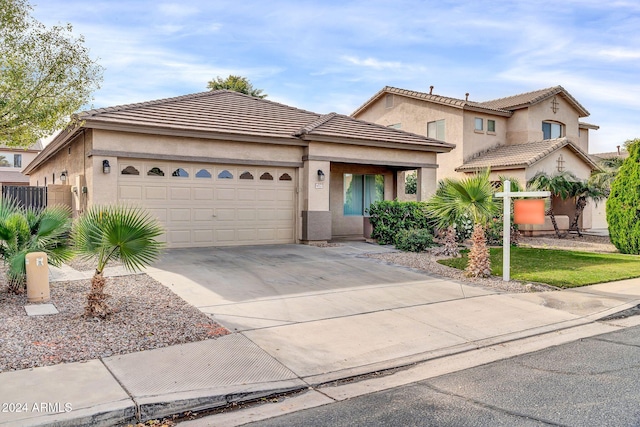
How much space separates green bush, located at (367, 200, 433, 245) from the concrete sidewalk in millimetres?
4413

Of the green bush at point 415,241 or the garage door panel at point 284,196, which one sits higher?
the garage door panel at point 284,196

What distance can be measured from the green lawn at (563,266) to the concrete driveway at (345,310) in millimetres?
2118

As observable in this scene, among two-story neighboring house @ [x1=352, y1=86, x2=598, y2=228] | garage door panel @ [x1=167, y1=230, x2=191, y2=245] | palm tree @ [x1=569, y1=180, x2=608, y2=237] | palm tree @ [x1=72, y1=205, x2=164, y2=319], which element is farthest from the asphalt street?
two-story neighboring house @ [x1=352, y1=86, x2=598, y2=228]

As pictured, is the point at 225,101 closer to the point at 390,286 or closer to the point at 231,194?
the point at 231,194

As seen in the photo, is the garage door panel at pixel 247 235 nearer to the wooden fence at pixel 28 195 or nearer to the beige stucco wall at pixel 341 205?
the beige stucco wall at pixel 341 205

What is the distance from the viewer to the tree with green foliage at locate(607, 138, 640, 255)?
16922 mm

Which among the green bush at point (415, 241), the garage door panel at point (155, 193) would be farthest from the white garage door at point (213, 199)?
the green bush at point (415, 241)

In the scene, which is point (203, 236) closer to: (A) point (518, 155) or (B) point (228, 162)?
(B) point (228, 162)

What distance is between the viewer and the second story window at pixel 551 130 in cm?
2775

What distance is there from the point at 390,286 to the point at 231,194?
6924 millimetres

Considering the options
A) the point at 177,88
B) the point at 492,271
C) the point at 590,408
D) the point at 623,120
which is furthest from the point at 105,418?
the point at 623,120

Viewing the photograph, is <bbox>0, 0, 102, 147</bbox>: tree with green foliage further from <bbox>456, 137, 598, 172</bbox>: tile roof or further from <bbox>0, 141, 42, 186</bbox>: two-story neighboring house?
<bbox>0, 141, 42, 186</bbox>: two-story neighboring house

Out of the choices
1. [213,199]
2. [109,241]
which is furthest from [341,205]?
[109,241]

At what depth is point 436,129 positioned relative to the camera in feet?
87.4
